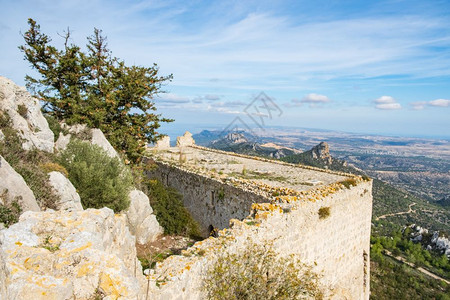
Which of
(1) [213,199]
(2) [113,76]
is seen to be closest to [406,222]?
(1) [213,199]

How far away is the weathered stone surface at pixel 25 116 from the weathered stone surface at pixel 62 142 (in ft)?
2.43

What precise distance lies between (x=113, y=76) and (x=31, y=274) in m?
12.8

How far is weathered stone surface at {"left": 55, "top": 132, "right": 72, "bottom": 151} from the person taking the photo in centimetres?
990

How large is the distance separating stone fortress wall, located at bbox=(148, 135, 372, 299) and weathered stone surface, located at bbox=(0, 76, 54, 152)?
5978 millimetres

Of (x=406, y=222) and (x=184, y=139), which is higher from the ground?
(x=184, y=139)

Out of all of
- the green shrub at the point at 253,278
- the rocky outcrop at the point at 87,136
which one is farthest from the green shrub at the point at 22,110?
the green shrub at the point at 253,278

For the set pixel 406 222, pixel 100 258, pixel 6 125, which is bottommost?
pixel 406 222

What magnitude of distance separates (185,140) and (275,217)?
17.0 m

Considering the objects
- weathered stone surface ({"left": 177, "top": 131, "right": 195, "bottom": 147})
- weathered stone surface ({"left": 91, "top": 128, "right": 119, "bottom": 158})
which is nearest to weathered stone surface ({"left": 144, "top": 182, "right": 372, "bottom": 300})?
weathered stone surface ({"left": 91, "top": 128, "right": 119, "bottom": 158})

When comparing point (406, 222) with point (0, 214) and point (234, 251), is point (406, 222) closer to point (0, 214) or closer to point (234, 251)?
point (234, 251)

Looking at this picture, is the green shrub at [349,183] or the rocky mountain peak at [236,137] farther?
the rocky mountain peak at [236,137]

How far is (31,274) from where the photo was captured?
315cm

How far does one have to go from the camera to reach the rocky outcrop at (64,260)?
309 centimetres

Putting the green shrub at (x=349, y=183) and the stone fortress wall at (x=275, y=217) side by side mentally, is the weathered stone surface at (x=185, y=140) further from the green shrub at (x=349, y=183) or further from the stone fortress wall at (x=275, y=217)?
the green shrub at (x=349, y=183)
